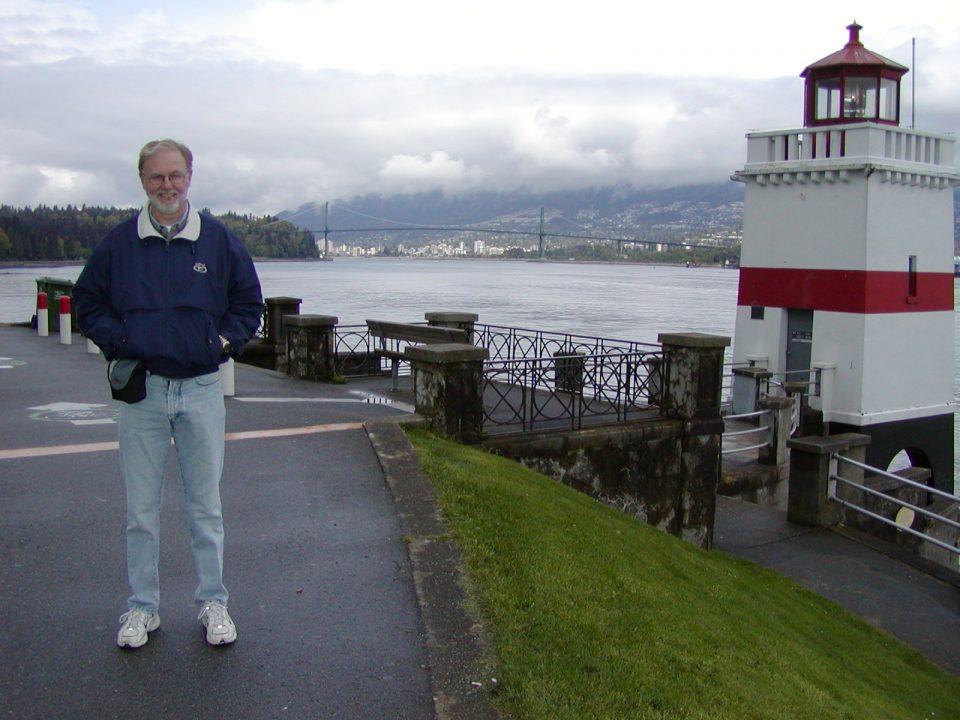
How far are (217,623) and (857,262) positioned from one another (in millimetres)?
18218

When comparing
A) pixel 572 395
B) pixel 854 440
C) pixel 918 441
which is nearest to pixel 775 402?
pixel 854 440

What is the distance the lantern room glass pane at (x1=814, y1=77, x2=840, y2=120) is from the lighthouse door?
4472mm

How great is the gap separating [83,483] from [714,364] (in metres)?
7.52

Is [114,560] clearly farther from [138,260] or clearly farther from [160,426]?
[138,260]

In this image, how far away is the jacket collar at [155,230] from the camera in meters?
4.21

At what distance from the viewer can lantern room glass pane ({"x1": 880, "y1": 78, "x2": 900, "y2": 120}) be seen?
71.1ft

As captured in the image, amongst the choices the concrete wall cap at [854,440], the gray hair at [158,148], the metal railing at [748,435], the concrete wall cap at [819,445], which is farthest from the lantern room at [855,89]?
the gray hair at [158,148]

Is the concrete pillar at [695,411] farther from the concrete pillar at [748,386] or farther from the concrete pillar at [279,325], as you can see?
the concrete pillar at [279,325]

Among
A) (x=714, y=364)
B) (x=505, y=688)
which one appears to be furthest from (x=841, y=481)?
(x=505, y=688)

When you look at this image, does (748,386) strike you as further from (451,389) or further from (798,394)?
(451,389)

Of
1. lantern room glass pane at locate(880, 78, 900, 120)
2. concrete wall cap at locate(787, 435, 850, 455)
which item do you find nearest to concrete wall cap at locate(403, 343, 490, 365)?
concrete wall cap at locate(787, 435, 850, 455)

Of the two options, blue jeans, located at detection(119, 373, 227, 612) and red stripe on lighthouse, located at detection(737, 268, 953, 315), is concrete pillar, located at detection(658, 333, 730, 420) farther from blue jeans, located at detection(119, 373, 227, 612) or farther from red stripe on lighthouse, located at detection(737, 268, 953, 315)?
red stripe on lighthouse, located at detection(737, 268, 953, 315)

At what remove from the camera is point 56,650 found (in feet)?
14.6

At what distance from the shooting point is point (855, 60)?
2167 centimetres
